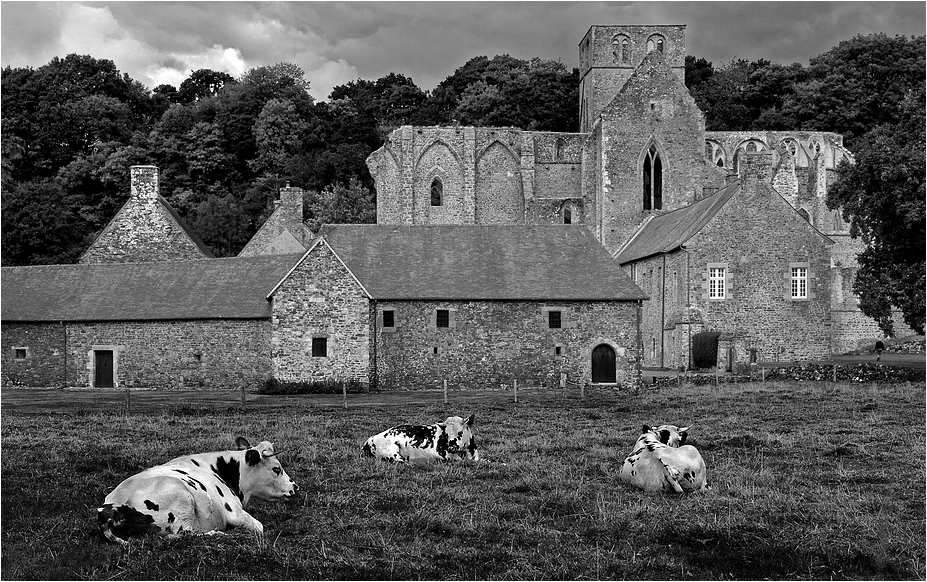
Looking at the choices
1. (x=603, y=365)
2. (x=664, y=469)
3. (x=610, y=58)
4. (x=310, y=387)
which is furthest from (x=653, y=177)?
(x=664, y=469)

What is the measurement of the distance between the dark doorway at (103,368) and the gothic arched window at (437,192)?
39315mm

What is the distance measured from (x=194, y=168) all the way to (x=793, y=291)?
5773 cm

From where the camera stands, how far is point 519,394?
31516 millimetres

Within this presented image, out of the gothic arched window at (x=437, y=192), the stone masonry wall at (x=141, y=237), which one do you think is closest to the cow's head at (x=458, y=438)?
the stone masonry wall at (x=141, y=237)

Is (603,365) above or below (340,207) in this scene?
below

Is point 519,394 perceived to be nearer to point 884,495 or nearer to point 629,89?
point 884,495

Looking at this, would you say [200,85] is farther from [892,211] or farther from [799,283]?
[892,211]

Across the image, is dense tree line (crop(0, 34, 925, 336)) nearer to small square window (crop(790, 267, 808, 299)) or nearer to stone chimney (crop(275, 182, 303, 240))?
stone chimney (crop(275, 182, 303, 240))

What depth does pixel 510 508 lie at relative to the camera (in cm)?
1088

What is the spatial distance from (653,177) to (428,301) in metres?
32.0

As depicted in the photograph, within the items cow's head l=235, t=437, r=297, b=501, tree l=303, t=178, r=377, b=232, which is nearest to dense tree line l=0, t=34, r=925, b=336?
tree l=303, t=178, r=377, b=232

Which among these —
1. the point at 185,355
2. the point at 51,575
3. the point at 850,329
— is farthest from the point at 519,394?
the point at 850,329

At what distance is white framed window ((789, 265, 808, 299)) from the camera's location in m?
45.1

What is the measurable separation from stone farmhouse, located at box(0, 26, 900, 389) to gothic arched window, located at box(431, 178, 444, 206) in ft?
59.8
